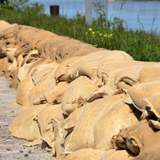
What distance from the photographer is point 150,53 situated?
17.3 feet

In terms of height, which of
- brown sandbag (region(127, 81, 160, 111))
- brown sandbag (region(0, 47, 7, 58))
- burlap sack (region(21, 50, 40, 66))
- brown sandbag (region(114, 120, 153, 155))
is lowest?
brown sandbag (region(0, 47, 7, 58))

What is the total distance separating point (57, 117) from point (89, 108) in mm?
736

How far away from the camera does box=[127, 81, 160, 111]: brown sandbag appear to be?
6.32ft

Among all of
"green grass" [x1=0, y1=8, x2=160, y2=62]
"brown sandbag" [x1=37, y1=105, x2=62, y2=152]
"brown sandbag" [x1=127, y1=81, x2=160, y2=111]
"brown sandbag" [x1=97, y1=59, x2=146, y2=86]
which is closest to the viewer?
"brown sandbag" [x1=127, y1=81, x2=160, y2=111]

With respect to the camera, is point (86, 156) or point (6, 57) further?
point (6, 57)

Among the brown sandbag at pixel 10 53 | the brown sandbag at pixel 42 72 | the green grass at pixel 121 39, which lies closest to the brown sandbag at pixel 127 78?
the brown sandbag at pixel 42 72

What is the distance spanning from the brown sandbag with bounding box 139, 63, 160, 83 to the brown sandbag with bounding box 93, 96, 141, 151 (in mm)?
214

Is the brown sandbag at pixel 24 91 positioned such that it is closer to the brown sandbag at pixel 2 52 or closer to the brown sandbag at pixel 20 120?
the brown sandbag at pixel 20 120

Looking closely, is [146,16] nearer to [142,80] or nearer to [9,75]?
[9,75]

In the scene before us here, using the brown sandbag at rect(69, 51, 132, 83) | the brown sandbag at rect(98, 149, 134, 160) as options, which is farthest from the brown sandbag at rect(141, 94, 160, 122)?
the brown sandbag at rect(69, 51, 132, 83)

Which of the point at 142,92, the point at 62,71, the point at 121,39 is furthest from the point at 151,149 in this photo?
the point at 121,39

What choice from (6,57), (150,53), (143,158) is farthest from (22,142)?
(6,57)

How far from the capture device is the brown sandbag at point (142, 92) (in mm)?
1928

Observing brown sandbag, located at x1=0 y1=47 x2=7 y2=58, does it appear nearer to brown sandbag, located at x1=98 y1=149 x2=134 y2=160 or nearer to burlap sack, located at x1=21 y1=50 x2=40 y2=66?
burlap sack, located at x1=21 y1=50 x2=40 y2=66
